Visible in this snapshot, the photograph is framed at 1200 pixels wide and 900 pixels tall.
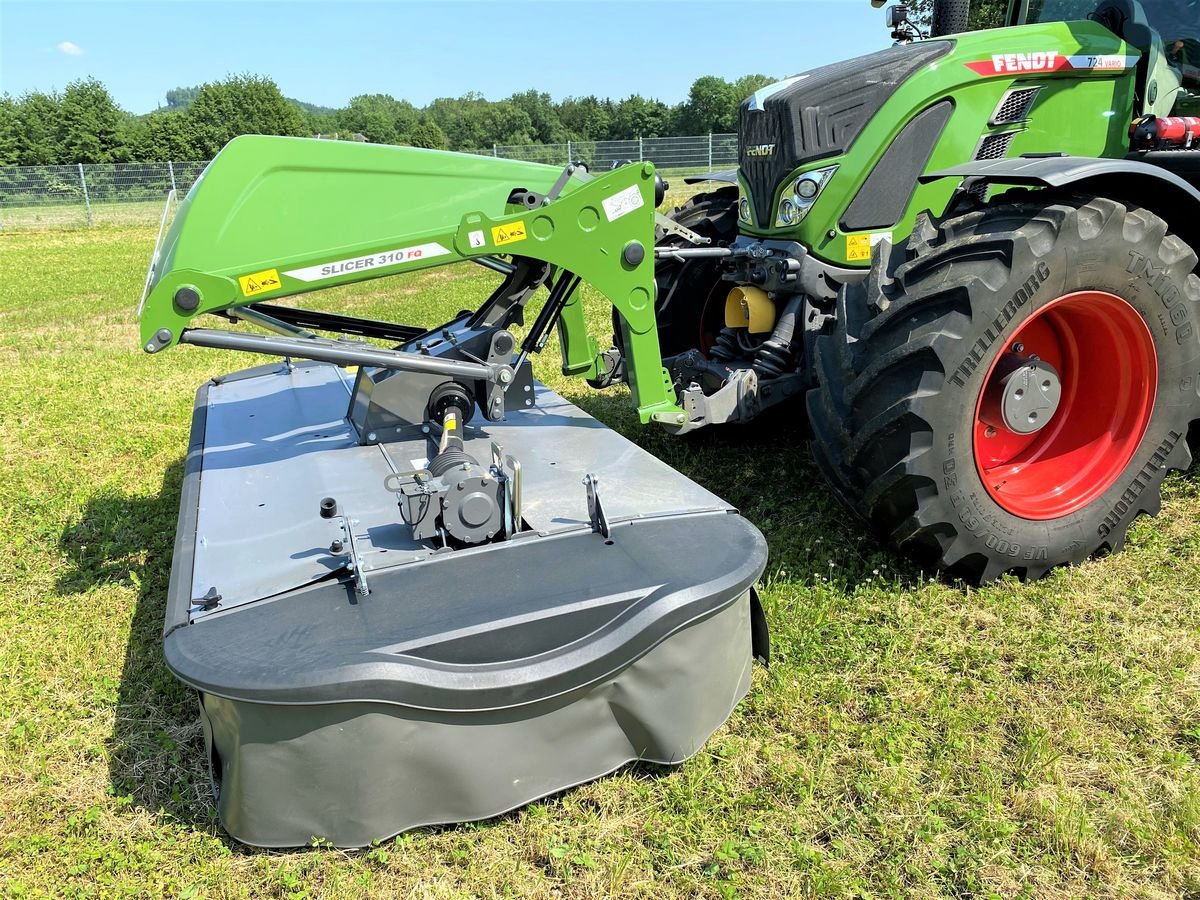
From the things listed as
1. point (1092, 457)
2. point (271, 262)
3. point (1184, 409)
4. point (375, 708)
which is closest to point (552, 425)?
point (271, 262)

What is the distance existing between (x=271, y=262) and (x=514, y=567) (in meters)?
1.32

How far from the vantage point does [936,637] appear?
2990 mm

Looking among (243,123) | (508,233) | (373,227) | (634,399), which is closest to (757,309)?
(634,399)

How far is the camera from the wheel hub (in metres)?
3.13

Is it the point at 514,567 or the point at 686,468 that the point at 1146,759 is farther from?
the point at 686,468

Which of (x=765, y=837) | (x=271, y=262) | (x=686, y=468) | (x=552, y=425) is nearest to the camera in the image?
(x=765, y=837)

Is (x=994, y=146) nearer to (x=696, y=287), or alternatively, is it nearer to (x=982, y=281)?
(x=982, y=281)

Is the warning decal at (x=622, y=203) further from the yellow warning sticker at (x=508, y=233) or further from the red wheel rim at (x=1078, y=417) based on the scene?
the red wheel rim at (x=1078, y=417)

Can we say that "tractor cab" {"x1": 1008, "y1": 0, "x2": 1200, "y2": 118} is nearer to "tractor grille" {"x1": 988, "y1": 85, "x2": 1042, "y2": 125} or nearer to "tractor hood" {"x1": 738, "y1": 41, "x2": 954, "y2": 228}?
"tractor grille" {"x1": 988, "y1": 85, "x2": 1042, "y2": 125}

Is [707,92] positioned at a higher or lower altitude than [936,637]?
higher

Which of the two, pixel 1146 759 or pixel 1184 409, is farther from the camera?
pixel 1184 409

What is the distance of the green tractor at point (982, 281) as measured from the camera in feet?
9.47

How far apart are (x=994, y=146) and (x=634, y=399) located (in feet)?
6.04

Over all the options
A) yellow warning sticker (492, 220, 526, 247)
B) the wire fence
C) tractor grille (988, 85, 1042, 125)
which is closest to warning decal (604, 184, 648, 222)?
yellow warning sticker (492, 220, 526, 247)
